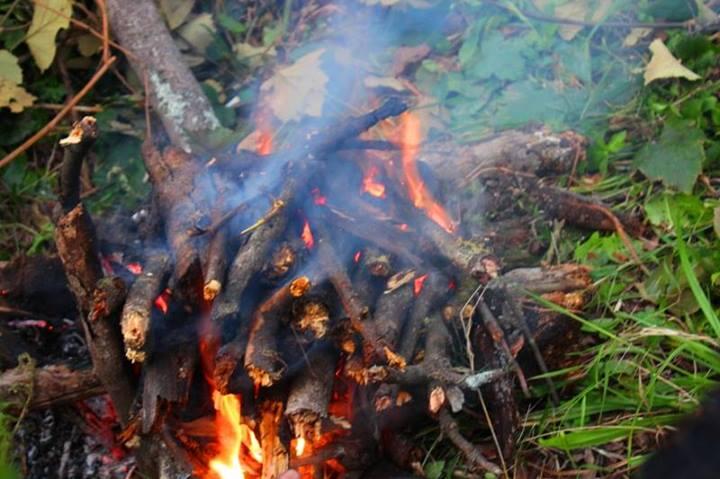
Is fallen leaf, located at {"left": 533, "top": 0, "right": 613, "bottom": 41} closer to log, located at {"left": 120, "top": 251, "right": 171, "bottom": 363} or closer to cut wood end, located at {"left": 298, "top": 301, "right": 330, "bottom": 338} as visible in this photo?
cut wood end, located at {"left": 298, "top": 301, "right": 330, "bottom": 338}

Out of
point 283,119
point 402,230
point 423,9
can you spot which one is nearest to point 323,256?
point 402,230

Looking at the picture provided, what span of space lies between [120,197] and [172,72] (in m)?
0.64

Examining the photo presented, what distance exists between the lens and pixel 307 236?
2688mm

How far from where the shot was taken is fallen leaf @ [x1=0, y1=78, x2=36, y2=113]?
3989mm

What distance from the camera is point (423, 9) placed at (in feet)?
14.0

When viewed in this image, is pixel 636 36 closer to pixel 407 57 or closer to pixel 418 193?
pixel 407 57

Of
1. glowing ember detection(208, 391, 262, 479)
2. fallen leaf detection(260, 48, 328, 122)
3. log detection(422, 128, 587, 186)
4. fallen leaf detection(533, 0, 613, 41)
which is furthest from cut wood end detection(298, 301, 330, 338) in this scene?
fallen leaf detection(533, 0, 613, 41)

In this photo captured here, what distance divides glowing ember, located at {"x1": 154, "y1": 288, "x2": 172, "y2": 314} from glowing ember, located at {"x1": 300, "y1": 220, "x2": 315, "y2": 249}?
449mm

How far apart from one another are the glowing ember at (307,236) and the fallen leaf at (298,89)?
1.23 m

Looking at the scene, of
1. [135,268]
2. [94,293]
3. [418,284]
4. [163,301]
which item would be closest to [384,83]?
[418,284]

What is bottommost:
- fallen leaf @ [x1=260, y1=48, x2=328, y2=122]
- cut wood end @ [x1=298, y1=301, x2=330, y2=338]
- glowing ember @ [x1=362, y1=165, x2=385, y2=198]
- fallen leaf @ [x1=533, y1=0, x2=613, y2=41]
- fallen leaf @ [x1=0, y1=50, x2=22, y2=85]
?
fallen leaf @ [x1=533, y1=0, x2=613, y2=41]

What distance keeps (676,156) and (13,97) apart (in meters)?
3.00

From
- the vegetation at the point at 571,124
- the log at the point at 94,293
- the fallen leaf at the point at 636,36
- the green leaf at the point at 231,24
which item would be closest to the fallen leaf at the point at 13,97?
the vegetation at the point at 571,124

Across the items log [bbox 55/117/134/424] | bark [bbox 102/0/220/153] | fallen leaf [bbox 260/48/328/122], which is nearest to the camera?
log [bbox 55/117/134/424]
